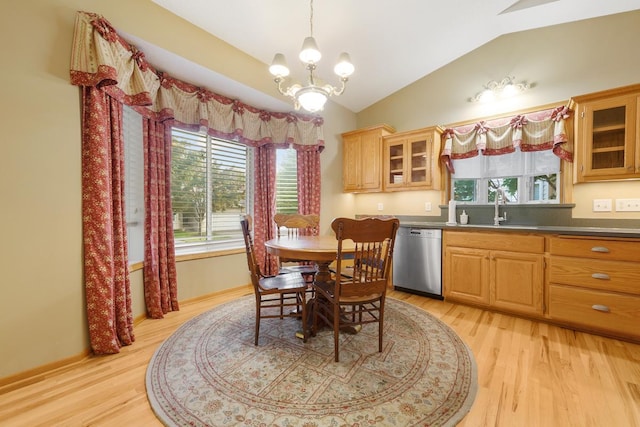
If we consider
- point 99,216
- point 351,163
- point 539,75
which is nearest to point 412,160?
point 351,163

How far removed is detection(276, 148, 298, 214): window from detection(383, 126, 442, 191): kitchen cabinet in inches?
52.4

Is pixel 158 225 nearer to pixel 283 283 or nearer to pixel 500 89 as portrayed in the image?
pixel 283 283

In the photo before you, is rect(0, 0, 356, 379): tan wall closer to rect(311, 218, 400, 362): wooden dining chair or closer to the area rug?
the area rug

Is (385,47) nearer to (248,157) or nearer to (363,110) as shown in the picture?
(363,110)

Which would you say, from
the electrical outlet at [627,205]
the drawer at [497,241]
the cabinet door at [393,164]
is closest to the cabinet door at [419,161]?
the cabinet door at [393,164]

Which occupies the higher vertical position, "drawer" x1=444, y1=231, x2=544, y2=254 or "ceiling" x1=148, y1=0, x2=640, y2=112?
"ceiling" x1=148, y1=0, x2=640, y2=112

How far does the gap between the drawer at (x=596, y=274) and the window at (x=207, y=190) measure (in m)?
3.45

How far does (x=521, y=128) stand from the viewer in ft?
9.45

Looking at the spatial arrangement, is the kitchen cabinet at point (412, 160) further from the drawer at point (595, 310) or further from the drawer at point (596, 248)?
the drawer at point (595, 310)

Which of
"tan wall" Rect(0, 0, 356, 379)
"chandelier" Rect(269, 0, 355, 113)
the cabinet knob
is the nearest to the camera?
"tan wall" Rect(0, 0, 356, 379)

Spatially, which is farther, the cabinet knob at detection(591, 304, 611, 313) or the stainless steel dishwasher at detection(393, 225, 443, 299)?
the stainless steel dishwasher at detection(393, 225, 443, 299)

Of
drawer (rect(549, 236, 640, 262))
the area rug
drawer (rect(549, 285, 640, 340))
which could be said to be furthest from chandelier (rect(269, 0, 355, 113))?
drawer (rect(549, 285, 640, 340))

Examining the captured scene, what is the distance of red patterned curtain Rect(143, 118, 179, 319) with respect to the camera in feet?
8.14

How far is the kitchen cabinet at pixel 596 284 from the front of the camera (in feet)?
6.69
